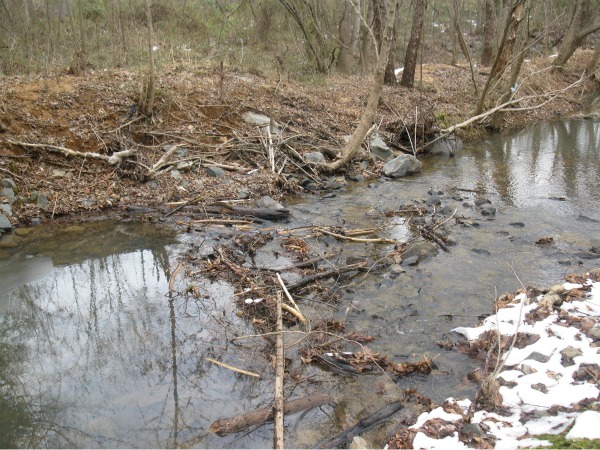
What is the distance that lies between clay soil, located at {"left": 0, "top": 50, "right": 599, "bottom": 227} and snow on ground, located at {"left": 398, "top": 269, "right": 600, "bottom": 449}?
5.46 m

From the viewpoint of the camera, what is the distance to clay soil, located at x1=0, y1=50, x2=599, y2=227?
8.59 m

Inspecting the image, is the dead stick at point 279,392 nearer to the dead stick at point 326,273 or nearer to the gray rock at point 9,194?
the dead stick at point 326,273

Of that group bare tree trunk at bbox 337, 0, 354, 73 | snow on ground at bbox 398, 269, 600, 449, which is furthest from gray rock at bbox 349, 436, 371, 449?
bare tree trunk at bbox 337, 0, 354, 73

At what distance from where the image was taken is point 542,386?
372 centimetres

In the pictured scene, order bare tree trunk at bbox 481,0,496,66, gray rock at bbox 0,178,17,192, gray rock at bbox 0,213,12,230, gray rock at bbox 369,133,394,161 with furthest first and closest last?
bare tree trunk at bbox 481,0,496,66, gray rock at bbox 369,133,394,161, gray rock at bbox 0,178,17,192, gray rock at bbox 0,213,12,230

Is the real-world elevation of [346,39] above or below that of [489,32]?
below

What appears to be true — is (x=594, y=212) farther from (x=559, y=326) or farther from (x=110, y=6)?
(x=110, y=6)

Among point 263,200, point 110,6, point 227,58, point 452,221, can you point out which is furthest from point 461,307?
point 110,6

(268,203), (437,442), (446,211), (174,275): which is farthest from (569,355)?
(268,203)

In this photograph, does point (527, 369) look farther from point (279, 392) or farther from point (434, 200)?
point (434, 200)

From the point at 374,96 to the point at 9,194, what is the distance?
6651 millimetres

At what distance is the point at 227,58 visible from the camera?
1473cm

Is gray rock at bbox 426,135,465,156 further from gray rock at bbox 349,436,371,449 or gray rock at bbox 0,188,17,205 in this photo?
gray rock at bbox 349,436,371,449

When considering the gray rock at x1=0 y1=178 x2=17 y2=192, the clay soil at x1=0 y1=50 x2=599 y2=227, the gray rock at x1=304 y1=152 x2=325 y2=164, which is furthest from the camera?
the gray rock at x1=304 y1=152 x2=325 y2=164
